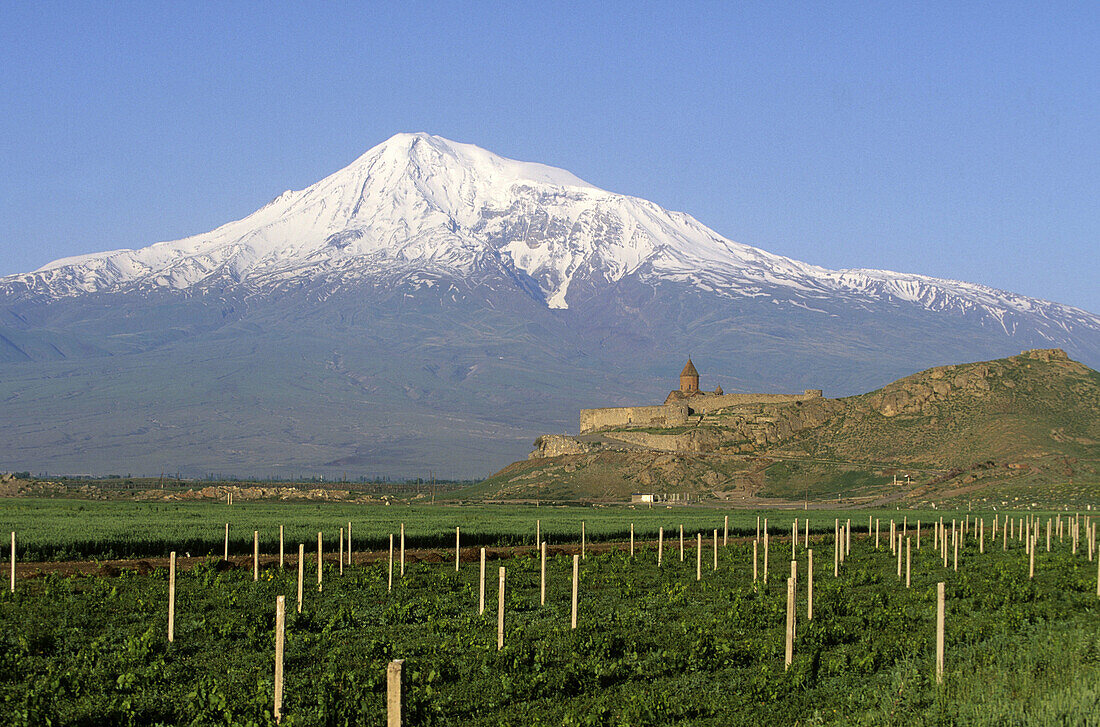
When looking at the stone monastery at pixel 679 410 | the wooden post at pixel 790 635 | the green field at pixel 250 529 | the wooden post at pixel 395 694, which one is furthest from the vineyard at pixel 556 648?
the stone monastery at pixel 679 410

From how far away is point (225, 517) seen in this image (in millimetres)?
57844

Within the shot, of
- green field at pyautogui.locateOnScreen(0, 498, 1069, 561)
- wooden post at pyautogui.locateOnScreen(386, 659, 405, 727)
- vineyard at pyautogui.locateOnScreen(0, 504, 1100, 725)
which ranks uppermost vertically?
wooden post at pyautogui.locateOnScreen(386, 659, 405, 727)

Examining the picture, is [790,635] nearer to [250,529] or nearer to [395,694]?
[395,694]

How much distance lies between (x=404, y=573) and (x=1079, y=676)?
18679 millimetres

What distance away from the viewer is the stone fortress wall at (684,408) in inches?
5335

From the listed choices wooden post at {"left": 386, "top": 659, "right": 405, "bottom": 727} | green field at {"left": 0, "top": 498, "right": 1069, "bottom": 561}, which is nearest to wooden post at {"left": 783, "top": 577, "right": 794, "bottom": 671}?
wooden post at {"left": 386, "top": 659, "right": 405, "bottom": 727}

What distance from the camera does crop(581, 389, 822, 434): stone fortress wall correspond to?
445 feet

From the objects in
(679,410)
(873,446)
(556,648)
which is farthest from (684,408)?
(556,648)

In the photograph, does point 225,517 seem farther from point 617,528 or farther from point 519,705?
point 519,705

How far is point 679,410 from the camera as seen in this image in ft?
448

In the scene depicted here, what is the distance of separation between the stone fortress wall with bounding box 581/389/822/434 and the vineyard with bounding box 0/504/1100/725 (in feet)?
334

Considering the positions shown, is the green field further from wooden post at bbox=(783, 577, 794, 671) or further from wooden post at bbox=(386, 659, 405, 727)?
wooden post at bbox=(386, 659, 405, 727)

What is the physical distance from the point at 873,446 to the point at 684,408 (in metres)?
26.1

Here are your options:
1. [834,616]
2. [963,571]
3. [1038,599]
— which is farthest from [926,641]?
[963,571]
